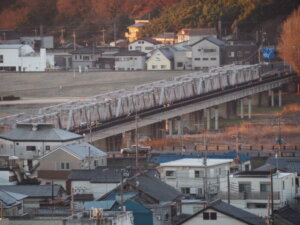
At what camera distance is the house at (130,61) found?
62.9 metres

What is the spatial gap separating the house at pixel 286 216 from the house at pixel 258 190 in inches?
34.8

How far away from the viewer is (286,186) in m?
25.7

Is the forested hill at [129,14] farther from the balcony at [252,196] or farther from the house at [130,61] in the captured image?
the balcony at [252,196]

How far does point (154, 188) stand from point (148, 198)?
2.46 feet

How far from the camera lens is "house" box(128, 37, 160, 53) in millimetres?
67062

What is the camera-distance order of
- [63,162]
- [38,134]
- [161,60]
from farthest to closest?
[161,60], [38,134], [63,162]

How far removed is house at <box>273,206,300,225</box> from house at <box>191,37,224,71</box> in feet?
123

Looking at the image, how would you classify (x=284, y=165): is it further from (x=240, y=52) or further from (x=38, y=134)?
(x=240, y=52)

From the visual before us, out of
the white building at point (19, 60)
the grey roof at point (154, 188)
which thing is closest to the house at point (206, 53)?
the white building at point (19, 60)

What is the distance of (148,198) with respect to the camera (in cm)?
2466

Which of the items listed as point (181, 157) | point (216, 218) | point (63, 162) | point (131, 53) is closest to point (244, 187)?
point (216, 218)

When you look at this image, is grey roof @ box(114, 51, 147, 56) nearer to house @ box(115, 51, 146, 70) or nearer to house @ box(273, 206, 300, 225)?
house @ box(115, 51, 146, 70)

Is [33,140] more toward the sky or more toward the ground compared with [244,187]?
more toward the sky

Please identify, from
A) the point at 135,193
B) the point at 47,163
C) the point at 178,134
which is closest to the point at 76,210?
the point at 135,193
